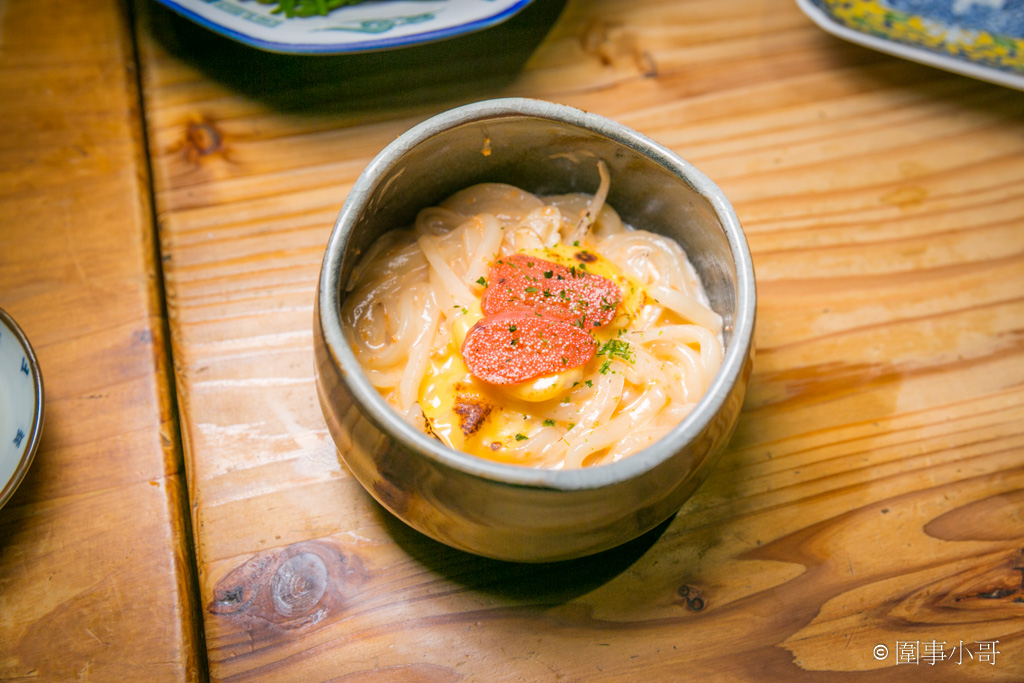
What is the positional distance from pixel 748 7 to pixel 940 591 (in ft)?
4.66

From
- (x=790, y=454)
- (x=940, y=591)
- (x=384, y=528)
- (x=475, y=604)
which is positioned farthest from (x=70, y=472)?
(x=940, y=591)

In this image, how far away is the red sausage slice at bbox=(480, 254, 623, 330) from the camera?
1270 mm

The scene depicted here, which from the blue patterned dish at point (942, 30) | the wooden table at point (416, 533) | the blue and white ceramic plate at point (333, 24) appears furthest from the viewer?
the blue patterned dish at point (942, 30)

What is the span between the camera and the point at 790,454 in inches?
57.5

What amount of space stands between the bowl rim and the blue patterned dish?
884mm

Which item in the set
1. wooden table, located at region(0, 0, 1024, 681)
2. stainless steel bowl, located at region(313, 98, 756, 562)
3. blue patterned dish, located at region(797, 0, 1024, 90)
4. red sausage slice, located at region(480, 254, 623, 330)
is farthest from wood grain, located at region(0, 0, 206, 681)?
blue patterned dish, located at region(797, 0, 1024, 90)

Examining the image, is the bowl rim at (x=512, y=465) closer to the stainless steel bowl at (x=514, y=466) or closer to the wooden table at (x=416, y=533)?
the stainless steel bowl at (x=514, y=466)

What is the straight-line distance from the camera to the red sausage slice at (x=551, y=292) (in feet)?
4.17

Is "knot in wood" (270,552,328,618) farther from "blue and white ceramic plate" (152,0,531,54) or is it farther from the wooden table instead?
"blue and white ceramic plate" (152,0,531,54)

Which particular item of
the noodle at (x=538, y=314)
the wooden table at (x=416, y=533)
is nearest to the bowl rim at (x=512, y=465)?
the noodle at (x=538, y=314)

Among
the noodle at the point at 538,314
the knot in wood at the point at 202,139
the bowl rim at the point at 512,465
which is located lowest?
the noodle at the point at 538,314

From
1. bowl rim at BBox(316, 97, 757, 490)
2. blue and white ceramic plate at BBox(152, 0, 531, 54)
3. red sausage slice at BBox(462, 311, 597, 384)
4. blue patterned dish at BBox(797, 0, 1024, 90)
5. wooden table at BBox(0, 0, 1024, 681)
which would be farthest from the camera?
blue patterned dish at BBox(797, 0, 1024, 90)

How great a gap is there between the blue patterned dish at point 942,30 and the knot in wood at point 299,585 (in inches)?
64.6

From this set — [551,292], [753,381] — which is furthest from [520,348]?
[753,381]
